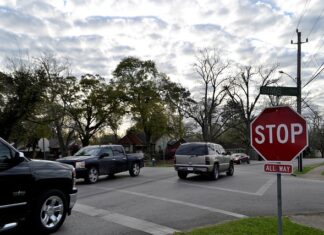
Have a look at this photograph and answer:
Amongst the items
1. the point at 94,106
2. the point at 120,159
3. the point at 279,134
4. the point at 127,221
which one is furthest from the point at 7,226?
the point at 94,106

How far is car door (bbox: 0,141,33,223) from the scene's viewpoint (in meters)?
6.64

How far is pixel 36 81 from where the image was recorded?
111ft

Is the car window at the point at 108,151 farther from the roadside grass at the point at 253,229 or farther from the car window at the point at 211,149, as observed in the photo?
the roadside grass at the point at 253,229

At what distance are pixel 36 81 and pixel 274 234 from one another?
1165 inches

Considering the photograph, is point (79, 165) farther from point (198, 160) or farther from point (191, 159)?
point (198, 160)

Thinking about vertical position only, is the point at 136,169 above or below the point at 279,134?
below

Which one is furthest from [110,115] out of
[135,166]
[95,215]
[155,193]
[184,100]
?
[95,215]

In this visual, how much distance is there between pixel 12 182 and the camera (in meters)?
6.78

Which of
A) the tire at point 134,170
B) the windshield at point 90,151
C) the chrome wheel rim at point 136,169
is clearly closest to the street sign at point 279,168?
the windshield at point 90,151

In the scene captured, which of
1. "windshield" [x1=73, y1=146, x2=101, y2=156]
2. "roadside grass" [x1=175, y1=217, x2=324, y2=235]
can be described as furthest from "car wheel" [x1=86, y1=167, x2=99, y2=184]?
"roadside grass" [x1=175, y1=217, x2=324, y2=235]

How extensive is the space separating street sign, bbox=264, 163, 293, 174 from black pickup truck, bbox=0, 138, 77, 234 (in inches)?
161

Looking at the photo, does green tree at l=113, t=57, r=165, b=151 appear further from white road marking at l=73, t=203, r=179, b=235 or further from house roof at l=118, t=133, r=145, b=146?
white road marking at l=73, t=203, r=179, b=235

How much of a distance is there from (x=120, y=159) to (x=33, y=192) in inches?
471

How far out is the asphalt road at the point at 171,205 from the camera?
8484 millimetres
